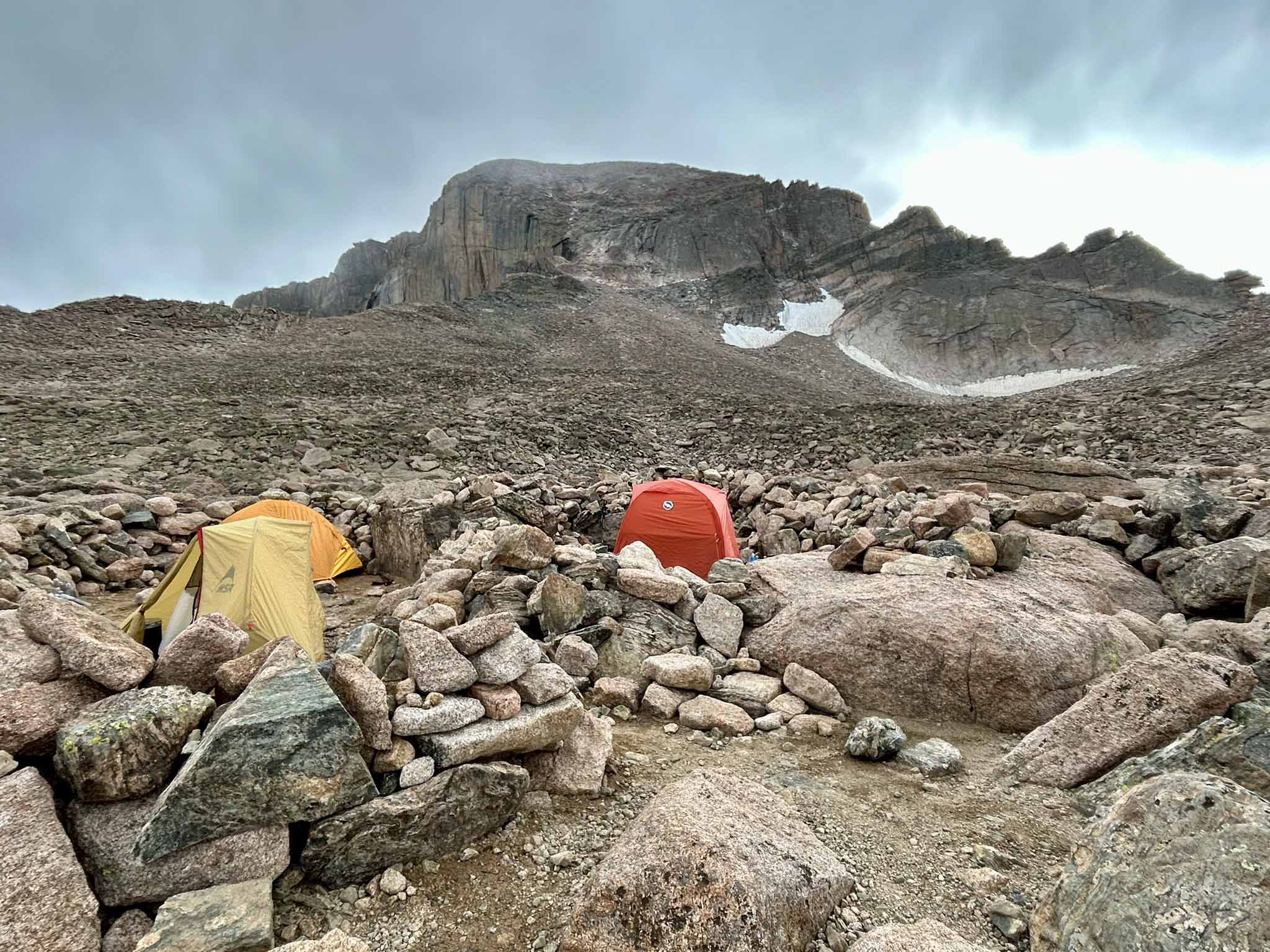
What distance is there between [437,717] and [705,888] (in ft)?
6.58

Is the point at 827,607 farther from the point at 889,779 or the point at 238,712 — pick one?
the point at 238,712

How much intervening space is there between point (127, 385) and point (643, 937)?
92.3 feet

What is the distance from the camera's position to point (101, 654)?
3.60 m

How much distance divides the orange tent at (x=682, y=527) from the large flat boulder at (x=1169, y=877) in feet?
26.7

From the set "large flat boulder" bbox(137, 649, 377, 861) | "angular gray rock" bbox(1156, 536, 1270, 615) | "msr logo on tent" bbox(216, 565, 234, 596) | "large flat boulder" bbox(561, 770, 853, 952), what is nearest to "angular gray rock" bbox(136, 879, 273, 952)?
"large flat boulder" bbox(137, 649, 377, 861)

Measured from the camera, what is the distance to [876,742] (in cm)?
462

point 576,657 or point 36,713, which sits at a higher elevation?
point 36,713

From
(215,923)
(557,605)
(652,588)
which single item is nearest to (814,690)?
(652,588)

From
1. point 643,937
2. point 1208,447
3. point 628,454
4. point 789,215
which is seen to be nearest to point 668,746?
point 643,937

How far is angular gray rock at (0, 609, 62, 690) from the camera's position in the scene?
3.42 m

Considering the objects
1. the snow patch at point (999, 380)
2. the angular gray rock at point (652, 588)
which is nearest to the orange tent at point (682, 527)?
the angular gray rock at point (652, 588)

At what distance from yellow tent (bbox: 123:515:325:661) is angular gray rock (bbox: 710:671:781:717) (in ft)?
17.2

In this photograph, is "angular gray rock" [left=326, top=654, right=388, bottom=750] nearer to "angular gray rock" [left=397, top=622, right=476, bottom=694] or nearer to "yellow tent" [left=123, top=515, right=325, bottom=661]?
"angular gray rock" [left=397, top=622, right=476, bottom=694]

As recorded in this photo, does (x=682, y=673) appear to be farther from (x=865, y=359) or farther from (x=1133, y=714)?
(x=865, y=359)
